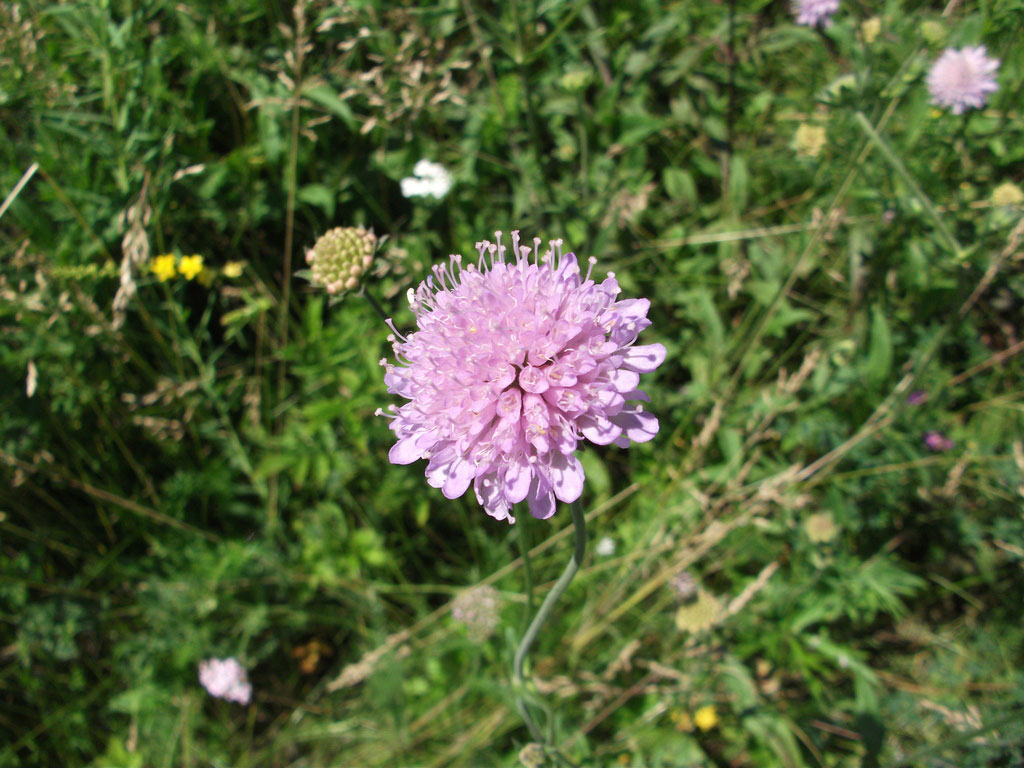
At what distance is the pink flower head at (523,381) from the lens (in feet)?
5.01

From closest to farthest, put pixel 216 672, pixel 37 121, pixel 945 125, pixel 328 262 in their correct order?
pixel 328 262
pixel 37 121
pixel 216 672
pixel 945 125

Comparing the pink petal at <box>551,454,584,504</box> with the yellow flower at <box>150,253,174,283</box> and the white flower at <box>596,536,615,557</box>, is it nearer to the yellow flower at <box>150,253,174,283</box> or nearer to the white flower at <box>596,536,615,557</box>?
the white flower at <box>596,536,615,557</box>

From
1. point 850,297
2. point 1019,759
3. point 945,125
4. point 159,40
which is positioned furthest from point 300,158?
point 1019,759

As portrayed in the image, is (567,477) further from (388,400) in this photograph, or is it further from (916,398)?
(916,398)

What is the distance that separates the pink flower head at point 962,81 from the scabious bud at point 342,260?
2.59 metres

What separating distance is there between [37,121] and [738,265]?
123 inches

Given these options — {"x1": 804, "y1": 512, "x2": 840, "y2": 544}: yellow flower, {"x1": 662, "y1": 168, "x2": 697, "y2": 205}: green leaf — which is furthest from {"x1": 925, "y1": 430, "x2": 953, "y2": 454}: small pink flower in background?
{"x1": 662, "y1": 168, "x2": 697, "y2": 205}: green leaf

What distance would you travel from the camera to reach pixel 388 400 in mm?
2863

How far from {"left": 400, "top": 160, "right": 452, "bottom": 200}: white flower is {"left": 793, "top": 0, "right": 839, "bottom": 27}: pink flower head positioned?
1908 mm

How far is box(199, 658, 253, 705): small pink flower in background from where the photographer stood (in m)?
2.95

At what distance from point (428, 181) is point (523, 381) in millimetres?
1767

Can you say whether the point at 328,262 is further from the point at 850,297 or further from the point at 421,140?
→ the point at 850,297

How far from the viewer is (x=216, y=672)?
2977 millimetres

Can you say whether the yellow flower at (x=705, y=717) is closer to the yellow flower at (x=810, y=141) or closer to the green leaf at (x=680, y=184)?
the green leaf at (x=680, y=184)
